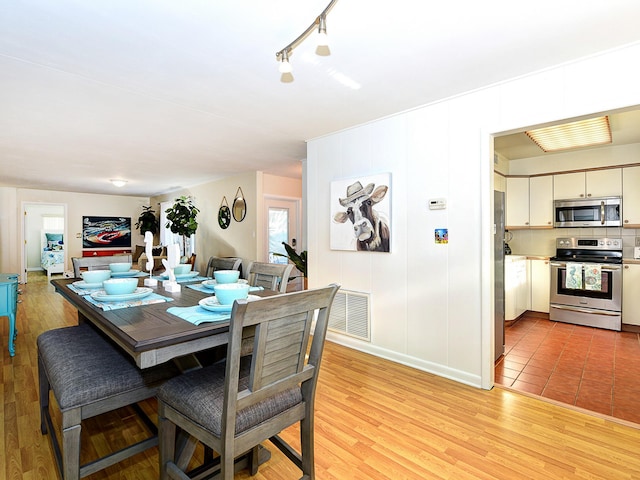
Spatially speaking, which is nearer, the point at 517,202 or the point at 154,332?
the point at 154,332

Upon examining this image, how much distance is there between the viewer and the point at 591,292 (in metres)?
4.05

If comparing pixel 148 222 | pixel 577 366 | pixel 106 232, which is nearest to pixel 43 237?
pixel 106 232

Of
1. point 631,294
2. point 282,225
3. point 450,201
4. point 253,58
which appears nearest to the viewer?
point 253,58

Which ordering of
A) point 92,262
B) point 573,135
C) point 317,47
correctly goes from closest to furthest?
point 317,47 → point 92,262 → point 573,135

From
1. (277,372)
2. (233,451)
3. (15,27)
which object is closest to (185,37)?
(15,27)

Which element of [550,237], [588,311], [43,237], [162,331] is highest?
[43,237]

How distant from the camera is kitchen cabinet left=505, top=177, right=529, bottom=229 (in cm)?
466

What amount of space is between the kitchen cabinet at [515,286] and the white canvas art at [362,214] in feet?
6.55

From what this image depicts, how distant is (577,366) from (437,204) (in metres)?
1.93

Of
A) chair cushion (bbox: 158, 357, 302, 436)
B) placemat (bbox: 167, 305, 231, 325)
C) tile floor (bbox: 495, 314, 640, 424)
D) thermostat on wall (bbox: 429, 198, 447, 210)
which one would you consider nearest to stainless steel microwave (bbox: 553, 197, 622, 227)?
tile floor (bbox: 495, 314, 640, 424)

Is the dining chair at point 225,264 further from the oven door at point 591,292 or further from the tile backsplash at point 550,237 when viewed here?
the tile backsplash at point 550,237

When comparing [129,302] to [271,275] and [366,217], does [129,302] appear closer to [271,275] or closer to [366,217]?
[271,275]

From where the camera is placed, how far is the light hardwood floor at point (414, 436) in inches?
63.2

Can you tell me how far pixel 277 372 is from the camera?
1.22m
